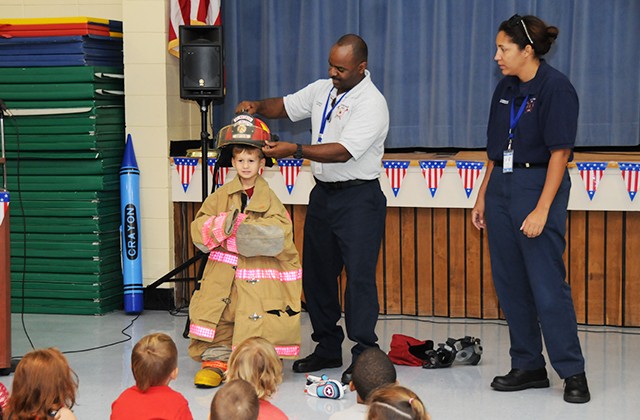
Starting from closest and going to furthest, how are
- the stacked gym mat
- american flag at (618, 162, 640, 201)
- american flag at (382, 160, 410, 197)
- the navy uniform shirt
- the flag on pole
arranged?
the navy uniform shirt
american flag at (618, 162, 640, 201)
american flag at (382, 160, 410, 197)
the stacked gym mat
the flag on pole

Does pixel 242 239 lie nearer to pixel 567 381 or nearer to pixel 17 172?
pixel 567 381

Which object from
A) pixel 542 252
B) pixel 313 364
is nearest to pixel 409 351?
pixel 313 364

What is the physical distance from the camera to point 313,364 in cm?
530

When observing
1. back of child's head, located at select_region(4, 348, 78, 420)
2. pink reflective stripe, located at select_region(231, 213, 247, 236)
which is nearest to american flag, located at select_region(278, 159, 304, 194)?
pink reflective stripe, located at select_region(231, 213, 247, 236)

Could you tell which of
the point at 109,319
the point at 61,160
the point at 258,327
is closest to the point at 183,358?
the point at 258,327

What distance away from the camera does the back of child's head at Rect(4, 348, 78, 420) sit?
10.2 ft

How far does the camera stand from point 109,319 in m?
6.55

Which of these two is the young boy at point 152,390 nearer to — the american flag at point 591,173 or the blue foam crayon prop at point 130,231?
the blue foam crayon prop at point 130,231

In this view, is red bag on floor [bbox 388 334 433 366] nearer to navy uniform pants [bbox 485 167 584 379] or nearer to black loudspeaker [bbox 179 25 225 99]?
navy uniform pants [bbox 485 167 584 379]

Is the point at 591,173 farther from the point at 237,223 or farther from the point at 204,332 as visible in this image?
the point at 204,332

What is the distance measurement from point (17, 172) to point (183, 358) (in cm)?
193

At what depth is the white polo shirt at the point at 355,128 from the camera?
4.93 metres

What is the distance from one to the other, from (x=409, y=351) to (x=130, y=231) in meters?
2.14

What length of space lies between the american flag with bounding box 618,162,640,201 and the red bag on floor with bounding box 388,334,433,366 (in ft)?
5.11
